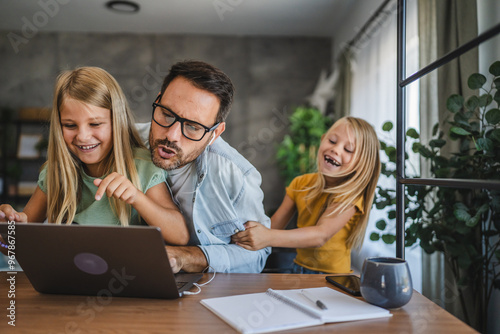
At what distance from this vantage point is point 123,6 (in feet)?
14.7

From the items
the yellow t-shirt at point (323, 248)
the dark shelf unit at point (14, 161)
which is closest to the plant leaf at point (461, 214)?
the yellow t-shirt at point (323, 248)

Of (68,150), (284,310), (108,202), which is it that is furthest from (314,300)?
(68,150)

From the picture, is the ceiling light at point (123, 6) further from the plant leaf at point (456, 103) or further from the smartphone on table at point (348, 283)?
the smartphone on table at point (348, 283)

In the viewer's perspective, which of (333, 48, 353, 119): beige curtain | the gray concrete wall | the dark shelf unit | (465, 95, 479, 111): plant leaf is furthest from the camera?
the gray concrete wall

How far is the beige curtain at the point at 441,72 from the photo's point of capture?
199 centimetres

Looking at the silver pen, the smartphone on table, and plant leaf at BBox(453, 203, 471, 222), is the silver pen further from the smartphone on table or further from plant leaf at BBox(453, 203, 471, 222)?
plant leaf at BBox(453, 203, 471, 222)

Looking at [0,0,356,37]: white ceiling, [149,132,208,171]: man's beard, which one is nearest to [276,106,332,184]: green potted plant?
[0,0,356,37]: white ceiling

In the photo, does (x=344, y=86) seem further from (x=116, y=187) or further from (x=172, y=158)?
(x=116, y=187)

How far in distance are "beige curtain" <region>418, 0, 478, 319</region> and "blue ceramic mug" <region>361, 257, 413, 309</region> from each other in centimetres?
139

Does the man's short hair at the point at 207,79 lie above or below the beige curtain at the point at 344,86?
below

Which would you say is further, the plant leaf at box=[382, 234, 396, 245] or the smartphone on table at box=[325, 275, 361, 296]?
the plant leaf at box=[382, 234, 396, 245]

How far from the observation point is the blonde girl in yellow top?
174cm

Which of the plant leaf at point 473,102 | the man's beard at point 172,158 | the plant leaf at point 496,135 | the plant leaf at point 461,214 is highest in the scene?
the plant leaf at point 473,102

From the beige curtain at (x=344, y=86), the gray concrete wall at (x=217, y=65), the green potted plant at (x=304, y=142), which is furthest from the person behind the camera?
the gray concrete wall at (x=217, y=65)
